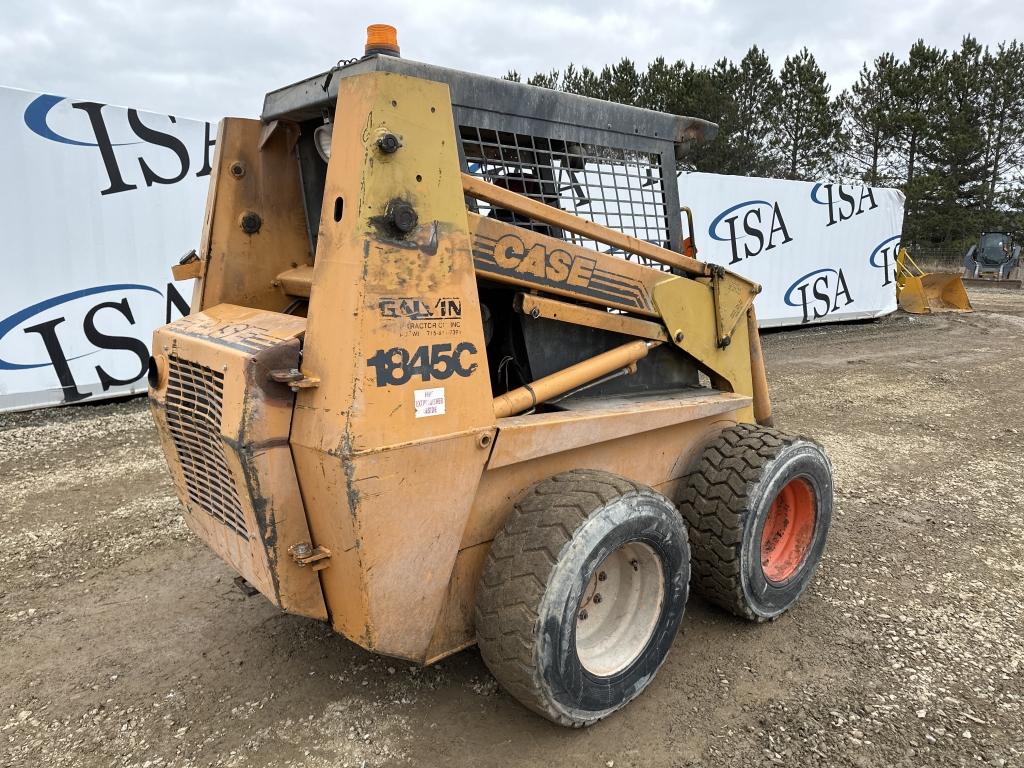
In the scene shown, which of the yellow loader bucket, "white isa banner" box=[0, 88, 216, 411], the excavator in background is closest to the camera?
"white isa banner" box=[0, 88, 216, 411]

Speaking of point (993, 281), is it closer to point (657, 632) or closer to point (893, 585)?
point (893, 585)

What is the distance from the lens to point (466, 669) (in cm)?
288

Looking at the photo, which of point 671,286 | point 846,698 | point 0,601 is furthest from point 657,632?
point 0,601

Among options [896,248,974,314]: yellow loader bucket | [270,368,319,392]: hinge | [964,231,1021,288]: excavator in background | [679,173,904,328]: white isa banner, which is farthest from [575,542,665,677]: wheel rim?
[964,231,1021,288]: excavator in background

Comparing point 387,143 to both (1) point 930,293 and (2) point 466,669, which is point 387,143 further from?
(1) point 930,293

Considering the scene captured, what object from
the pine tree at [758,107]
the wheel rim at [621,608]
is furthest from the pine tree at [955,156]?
the wheel rim at [621,608]

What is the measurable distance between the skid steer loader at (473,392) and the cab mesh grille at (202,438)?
15 mm

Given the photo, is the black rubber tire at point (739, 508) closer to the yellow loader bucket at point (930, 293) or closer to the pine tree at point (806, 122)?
the yellow loader bucket at point (930, 293)

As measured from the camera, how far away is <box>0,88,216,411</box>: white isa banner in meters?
7.23

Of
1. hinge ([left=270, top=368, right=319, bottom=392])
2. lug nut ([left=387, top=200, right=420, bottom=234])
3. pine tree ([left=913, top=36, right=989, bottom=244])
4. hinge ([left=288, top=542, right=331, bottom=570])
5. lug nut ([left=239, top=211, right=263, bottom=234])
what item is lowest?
hinge ([left=288, top=542, right=331, bottom=570])

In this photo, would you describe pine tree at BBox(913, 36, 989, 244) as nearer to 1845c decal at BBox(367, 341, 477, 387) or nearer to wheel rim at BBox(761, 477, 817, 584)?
wheel rim at BBox(761, 477, 817, 584)

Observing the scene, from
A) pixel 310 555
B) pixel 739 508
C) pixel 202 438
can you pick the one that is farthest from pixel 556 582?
pixel 202 438

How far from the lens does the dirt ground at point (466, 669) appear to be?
2.48 meters

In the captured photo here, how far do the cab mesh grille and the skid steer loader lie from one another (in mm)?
15
